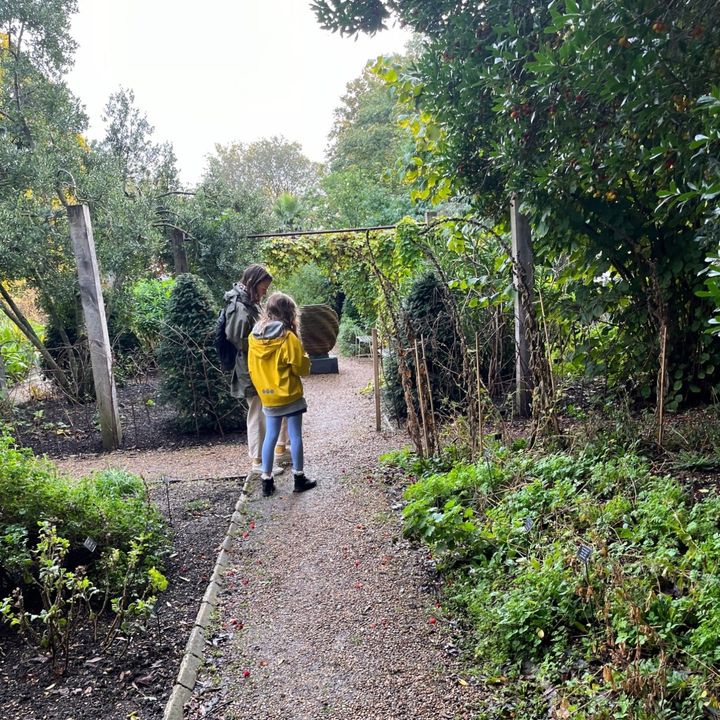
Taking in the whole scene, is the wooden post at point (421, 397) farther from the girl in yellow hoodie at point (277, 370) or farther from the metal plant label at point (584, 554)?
the metal plant label at point (584, 554)

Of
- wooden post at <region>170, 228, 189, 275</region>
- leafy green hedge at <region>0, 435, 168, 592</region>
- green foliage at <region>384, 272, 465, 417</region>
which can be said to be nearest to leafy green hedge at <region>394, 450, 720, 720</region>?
leafy green hedge at <region>0, 435, 168, 592</region>

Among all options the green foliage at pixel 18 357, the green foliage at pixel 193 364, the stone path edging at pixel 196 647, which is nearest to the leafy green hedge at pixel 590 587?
the stone path edging at pixel 196 647

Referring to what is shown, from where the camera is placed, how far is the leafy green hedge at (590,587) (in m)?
1.92

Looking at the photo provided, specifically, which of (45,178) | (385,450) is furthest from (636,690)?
(45,178)

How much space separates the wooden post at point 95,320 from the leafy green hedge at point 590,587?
4.33 metres

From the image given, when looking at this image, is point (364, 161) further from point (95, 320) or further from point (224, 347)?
point (224, 347)

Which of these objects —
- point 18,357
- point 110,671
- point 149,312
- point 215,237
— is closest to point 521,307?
point 110,671

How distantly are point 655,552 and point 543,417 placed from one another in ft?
5.48

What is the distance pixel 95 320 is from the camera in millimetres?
6293

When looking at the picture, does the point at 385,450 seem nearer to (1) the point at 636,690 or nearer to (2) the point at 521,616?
(2) the point at 521,616

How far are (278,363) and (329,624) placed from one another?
2073mm

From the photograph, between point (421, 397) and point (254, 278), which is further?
point (254, 278)

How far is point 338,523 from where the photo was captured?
4004 millimetres

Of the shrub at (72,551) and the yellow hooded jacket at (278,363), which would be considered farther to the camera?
the yellow hooded jacket at (278,363)
